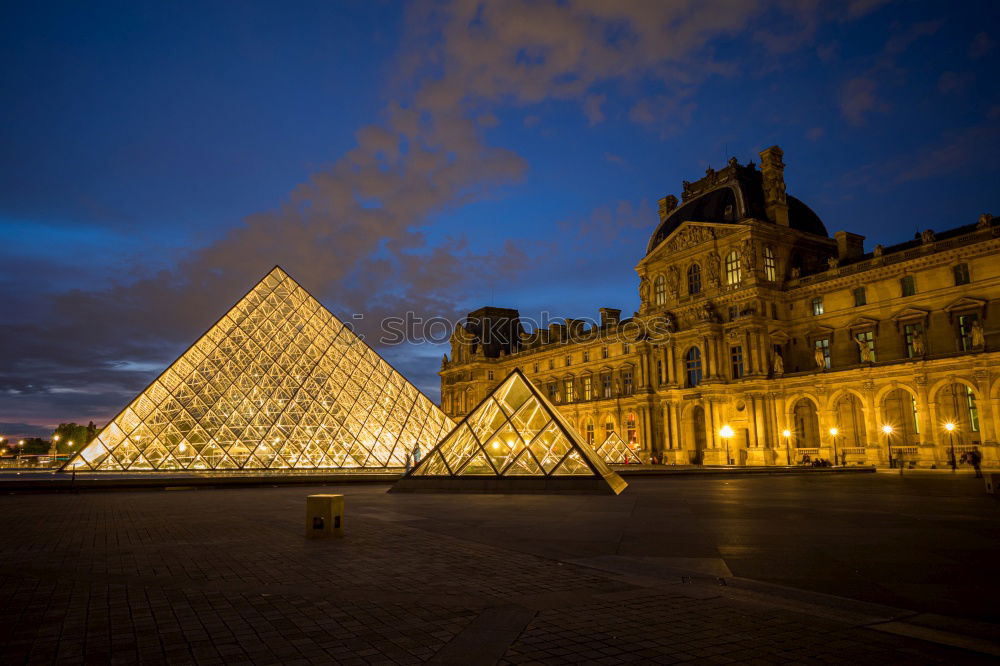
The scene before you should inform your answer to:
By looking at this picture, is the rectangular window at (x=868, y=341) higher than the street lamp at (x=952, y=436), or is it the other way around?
the rectangular window at (x=868, y=341)

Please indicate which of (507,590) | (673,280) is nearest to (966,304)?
(673,280)

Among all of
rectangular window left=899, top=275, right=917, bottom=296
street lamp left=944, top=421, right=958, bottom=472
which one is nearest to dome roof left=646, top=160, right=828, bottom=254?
rectangular window left=899, top=275, right=917, bottom=296

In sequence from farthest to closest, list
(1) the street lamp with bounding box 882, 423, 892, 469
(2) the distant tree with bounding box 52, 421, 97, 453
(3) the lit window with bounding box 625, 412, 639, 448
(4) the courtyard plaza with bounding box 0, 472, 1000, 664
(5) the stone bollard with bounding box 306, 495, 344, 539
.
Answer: (2) the distant tree with bounding box 52, 421, 97, 453 → (3) the lit window with bounding box 625, 412, 639, 448 → (1) the street lamp with bounding box 882, 423, 892, 469 → (5) the stone bollard with bounding box 306, 495, 344, 539 → (4) the courtyard plaza with bounding box 0, 472, 1000, 664

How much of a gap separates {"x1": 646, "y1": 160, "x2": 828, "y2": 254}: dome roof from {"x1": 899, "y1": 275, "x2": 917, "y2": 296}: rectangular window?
10364 millimetres

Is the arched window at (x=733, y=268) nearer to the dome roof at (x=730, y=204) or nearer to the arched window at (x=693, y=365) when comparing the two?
the dome roof at (x=730, y=204)

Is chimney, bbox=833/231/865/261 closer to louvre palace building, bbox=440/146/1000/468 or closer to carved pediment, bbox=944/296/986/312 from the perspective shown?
louvre palace building, bbox=440/146/1000/468

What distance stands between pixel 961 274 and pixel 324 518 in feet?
118

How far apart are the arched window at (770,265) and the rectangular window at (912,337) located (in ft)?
29.8

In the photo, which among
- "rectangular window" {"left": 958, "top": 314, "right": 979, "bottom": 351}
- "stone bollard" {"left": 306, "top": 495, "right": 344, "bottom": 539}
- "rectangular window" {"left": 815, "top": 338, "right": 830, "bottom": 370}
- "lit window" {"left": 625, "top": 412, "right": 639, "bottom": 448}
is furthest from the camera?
"lit window" {"left": 625, "top": 412, "right": 639, "bottom": 448}

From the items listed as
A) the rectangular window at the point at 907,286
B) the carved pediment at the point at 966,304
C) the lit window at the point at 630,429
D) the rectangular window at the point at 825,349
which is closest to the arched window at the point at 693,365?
the lit window at the point at 630,429

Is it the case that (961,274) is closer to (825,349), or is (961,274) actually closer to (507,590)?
(825,349)

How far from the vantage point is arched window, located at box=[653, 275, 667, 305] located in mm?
48497

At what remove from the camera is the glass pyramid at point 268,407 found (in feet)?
84.7

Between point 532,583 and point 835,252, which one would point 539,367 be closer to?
point 835,252
